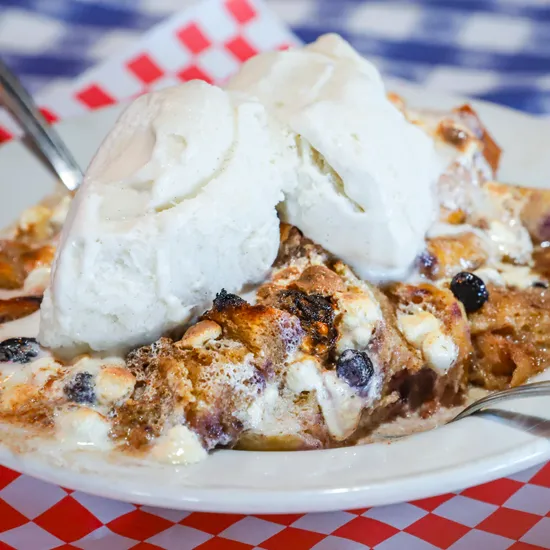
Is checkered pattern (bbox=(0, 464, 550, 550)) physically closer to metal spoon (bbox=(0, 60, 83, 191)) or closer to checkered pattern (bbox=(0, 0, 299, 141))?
metal spoon (bbox=(0, 60, 83, 191))

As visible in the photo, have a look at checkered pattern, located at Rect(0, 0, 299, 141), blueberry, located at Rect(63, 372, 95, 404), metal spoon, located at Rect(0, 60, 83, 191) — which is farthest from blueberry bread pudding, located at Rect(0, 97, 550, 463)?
checkered pattern, located at Rect(0, 0, 299, 141)

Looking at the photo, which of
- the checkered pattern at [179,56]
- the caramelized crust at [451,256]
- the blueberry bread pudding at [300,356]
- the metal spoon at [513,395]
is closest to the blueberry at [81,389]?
the blueberry bread pudding at [300,356]

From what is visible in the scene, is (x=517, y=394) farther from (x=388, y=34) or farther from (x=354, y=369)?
(x=388, y=34)

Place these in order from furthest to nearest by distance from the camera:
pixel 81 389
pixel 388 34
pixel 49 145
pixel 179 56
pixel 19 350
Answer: pixel 388 34
pixel 179 56
pixel 49 145
pixel 19 350
pixel 81 389

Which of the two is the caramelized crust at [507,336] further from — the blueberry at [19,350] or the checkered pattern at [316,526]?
the blueberry at [19,350]

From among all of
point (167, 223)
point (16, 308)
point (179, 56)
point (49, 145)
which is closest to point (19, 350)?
point (16, 308)

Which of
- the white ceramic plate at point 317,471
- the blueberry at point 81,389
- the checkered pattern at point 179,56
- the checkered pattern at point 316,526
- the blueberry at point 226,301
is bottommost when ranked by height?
the checkered pattern at point 316,526

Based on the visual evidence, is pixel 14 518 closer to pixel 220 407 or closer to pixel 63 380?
pixel 63 380
